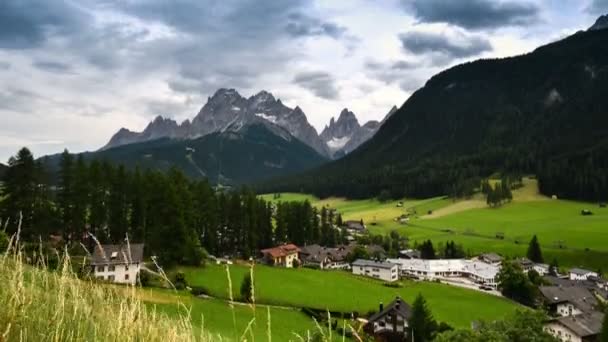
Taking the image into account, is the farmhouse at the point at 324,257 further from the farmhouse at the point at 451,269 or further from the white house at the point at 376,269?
the farmhouse at the point at 451,269

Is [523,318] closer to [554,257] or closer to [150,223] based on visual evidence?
[150,223]

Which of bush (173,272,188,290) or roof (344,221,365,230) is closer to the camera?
bush (173,272,188,290)

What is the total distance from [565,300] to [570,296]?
1206 millimetres

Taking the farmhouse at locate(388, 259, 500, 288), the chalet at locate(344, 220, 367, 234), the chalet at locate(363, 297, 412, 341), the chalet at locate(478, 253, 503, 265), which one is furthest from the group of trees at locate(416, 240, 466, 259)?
the chalet at locate(363, 297, 412, 341)

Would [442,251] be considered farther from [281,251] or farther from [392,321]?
[392,321]

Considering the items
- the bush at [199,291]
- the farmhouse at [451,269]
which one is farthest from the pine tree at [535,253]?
the bush at [199,291]

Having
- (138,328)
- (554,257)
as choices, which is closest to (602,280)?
(554,257)

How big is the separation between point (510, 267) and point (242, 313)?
45.9 meters

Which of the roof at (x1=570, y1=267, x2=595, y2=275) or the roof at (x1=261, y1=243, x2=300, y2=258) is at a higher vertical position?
the roof at (x1=261, y1=243, x2=300, y2=258)

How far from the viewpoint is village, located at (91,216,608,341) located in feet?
166

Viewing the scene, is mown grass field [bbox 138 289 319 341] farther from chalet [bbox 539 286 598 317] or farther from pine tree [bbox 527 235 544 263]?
pine tree [bbox 527 235 544 263]

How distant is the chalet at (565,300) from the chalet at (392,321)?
93.1ft

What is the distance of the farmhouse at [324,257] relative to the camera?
8275cm

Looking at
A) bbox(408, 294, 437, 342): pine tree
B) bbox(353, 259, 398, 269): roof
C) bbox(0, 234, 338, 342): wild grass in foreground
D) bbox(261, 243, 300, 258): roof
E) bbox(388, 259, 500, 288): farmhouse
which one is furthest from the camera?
bbox(388, 259, 500, 288): farmhouse
